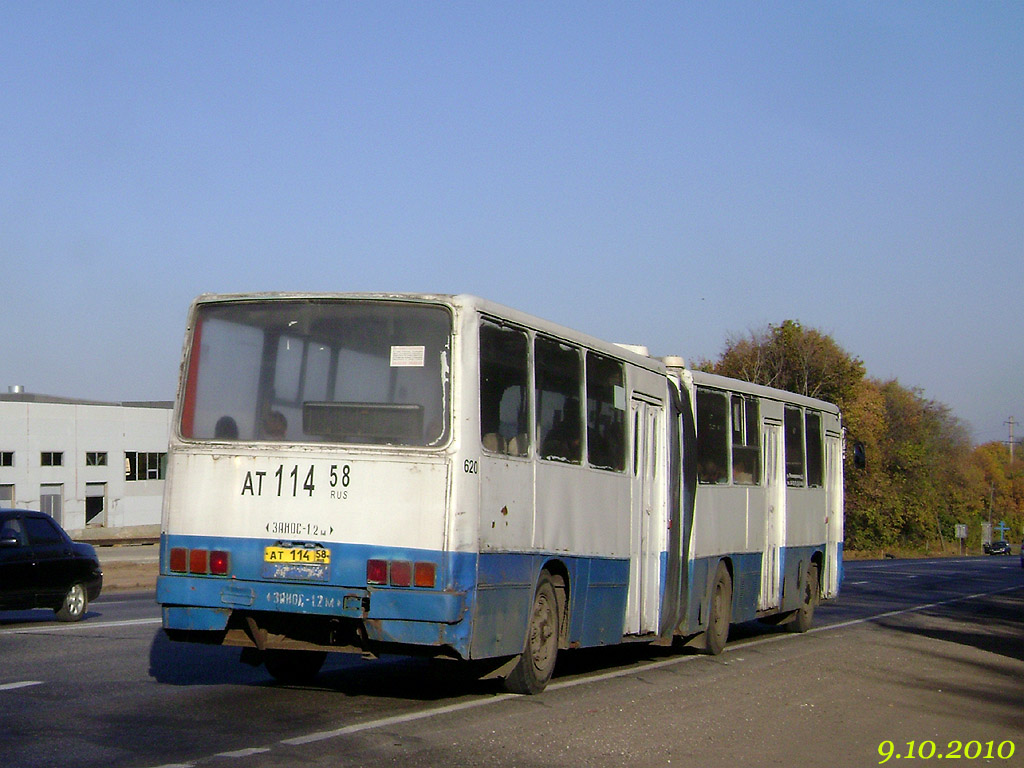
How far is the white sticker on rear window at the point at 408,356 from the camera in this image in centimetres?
982

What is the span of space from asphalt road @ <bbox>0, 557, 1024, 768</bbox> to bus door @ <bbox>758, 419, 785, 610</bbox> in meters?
1.37

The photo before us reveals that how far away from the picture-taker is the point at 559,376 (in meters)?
11.4

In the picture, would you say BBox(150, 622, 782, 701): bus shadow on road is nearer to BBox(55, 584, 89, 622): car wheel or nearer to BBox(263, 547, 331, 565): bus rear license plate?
BBox(263, 547, 331, 565): bus rear license plate

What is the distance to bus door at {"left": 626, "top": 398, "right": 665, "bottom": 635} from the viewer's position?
1330cm

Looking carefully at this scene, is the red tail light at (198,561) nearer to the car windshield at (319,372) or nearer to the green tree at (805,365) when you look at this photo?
the car windshield at (319,372)

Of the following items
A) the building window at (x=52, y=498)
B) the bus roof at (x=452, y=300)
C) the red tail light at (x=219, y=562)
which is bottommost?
the red tail light at (x=219, y=562)

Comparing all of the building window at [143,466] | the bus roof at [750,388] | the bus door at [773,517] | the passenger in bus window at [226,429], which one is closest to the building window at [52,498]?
the building window at [143,466]

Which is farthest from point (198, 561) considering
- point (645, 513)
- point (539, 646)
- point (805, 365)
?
point (805, 365)

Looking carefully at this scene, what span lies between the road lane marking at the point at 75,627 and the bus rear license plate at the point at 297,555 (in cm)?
737

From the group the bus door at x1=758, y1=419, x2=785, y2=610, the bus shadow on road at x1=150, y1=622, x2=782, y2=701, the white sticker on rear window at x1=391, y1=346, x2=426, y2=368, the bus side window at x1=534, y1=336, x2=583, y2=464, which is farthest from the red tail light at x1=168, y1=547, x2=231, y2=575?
the bus door at x1=758, y1=419, x2=785, y2=610

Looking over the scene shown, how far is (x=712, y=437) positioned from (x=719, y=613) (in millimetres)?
2068

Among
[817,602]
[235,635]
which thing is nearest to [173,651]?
[235,635]

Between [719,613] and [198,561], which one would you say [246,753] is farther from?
[719,613]

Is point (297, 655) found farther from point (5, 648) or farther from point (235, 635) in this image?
point (5, 648)
